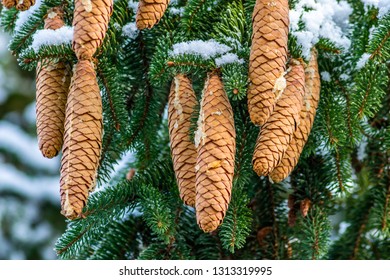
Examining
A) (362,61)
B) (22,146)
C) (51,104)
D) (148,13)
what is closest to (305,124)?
(362,61)

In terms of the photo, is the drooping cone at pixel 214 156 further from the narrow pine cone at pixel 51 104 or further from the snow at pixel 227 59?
the narrow pine cone at pixel 51 104

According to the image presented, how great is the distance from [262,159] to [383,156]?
0.61m

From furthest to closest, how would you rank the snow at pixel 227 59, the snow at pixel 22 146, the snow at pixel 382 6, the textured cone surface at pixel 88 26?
1. the snow at pixel 22 146
2. the snow at pixel 382 6
3. the snow at pixel 227 59
4. the textured cone surface at pixel 88 26

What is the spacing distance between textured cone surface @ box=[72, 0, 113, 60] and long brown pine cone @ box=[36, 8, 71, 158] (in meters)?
0.17

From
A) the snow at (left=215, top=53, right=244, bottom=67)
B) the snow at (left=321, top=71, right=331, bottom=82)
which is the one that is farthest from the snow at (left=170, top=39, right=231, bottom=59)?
the snow at (left=321, top=71, right=331, bottom=82)

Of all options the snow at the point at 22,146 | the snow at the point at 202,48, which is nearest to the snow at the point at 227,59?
the snow at the point at 202,48

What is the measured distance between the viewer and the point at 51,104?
108 centimetres

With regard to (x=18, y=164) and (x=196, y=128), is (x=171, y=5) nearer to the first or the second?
(x=196, y=128)

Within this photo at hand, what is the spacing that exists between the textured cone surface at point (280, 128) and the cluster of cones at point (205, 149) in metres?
0.05

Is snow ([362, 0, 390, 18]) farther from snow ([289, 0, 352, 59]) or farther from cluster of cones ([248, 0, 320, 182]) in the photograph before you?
cluster of cones ([248, 0, 320, 182])

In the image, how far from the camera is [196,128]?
1033 mm

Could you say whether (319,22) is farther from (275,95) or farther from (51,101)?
(51,101)

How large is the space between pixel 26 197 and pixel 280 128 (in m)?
2.72

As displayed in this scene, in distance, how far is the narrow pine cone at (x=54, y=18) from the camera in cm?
113
